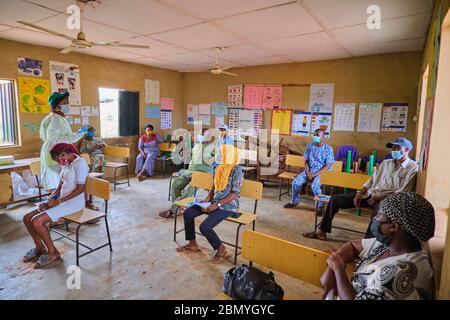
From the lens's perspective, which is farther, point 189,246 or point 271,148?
point 271,148

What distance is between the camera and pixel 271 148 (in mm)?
6129

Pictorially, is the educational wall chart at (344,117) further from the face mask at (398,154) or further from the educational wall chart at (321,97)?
the face mask at (398,154)

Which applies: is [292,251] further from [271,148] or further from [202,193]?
[271,148]

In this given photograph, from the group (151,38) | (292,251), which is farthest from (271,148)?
(292,251)

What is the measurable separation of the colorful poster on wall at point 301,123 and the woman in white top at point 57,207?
430 centimetres

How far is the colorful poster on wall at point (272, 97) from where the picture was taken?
19.7ft

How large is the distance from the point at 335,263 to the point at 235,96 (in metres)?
5.65

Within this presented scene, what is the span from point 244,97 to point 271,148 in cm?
138

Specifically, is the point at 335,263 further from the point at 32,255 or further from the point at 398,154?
the point at 32,255

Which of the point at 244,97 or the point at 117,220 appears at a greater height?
the point at 244,97

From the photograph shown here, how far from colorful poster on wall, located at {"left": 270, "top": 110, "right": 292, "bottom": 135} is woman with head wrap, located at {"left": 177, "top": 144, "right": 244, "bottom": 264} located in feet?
11.0

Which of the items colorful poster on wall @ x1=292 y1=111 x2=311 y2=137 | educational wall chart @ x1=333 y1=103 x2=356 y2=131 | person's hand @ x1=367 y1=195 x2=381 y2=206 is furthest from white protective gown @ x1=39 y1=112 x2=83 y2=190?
educational wall chart @ x1=333 y1=103 x2=356 y2=131

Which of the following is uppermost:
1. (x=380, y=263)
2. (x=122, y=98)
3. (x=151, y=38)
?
(x=151, y=38)

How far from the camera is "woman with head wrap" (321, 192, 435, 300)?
1.10m
